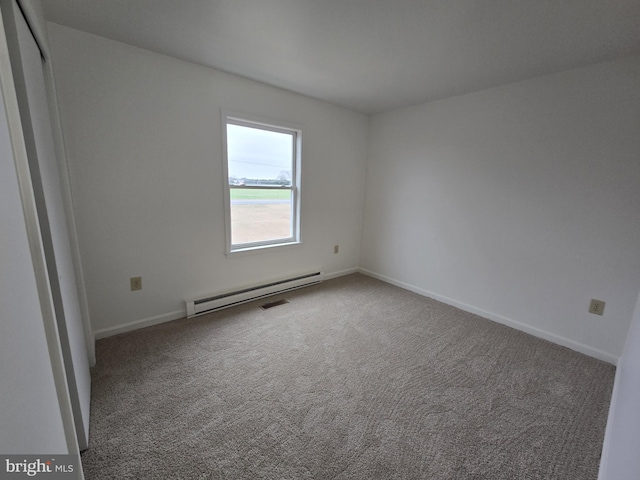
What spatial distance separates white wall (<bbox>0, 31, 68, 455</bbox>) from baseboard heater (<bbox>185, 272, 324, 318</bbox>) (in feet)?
5.65

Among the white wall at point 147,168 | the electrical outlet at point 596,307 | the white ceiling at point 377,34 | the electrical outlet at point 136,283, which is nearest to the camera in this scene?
the white ceiling at point 377,34

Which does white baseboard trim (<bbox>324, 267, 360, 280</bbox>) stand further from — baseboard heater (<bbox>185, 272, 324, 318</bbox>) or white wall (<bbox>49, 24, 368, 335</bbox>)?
white wall (<bbox>49, 24, 368, 335</bbox>)

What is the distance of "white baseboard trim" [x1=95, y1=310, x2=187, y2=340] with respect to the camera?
220cm

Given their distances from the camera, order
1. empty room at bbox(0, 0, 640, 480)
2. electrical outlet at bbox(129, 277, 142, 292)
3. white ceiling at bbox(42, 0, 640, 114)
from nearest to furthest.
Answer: empty room at bbox(0, 0, 640, 480)
white ceiling at bbox(42, 0, 640, 114)
electrical outlet at bbox(129, 277, 142, 292)

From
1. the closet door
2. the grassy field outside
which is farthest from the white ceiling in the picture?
the grassy field outside

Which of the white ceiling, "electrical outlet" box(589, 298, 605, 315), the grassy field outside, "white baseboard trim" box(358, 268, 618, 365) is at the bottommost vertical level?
"white baseboard trim" box(358, 268, 618, 365)

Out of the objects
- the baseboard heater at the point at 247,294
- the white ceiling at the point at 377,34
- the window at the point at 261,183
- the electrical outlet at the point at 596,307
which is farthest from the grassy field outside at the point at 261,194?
the electrical outlet at the point at 596,307

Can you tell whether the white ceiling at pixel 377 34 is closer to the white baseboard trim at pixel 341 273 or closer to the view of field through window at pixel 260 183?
the view of field through window at pixel 260 183

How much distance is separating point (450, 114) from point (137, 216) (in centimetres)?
323

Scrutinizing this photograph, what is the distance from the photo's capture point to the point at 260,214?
3.05m

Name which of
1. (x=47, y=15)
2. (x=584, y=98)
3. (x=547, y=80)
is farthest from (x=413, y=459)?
(x=47, y=15)

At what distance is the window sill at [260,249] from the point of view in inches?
112

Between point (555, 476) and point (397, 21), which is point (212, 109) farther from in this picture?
point (555, 476)

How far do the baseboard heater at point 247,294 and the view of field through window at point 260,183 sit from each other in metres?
0.52
